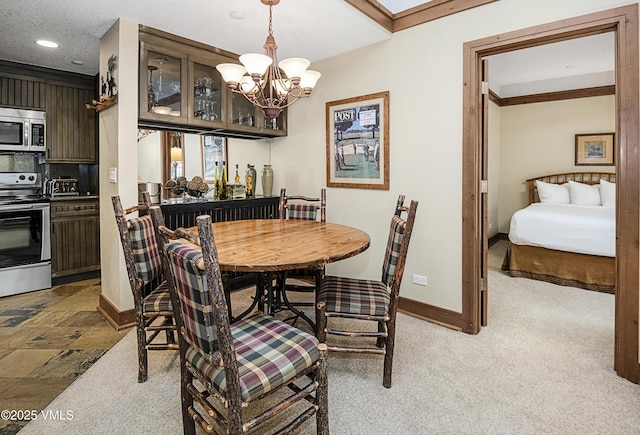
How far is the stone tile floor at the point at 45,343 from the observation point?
6.66 feet

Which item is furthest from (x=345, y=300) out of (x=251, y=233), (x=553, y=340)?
(x=553, y=340)

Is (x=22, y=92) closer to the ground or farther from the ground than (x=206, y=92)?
farther from the ground

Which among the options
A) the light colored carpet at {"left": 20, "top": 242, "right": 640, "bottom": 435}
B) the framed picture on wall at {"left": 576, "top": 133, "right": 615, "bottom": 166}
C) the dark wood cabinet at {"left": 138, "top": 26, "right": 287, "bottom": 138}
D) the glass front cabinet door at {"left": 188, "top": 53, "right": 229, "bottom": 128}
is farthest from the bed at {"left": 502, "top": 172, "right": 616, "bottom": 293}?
the glass front cabinet door at {"left": 188, "top": 53, "right": 229, "bottom": 128}

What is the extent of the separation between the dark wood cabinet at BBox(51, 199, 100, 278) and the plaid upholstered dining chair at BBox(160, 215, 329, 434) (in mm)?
3383

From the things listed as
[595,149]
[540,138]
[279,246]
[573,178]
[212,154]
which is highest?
[540,138]

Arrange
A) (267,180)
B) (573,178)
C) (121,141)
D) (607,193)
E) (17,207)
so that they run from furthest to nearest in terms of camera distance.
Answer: (573,178)
(607,193)
(267,180)
(17,207)
(121,141)

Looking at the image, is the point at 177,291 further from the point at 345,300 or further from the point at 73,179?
the point at 73,179

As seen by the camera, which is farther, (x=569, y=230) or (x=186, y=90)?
(x=569, y=230)

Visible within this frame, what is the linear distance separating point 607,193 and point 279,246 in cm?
565

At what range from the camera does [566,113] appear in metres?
6.14

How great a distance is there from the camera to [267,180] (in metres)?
4.26

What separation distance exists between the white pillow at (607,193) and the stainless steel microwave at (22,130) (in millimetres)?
7498

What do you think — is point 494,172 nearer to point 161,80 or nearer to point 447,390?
point 447,390

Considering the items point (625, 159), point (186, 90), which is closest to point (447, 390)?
point (625, 159)
